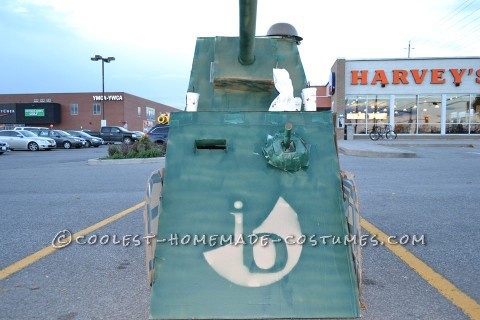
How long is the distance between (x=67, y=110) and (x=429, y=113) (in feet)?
161

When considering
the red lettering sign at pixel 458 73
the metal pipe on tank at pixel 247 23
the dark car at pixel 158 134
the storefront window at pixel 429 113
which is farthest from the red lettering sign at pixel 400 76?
the metal pipe on tank at pixel 247 23

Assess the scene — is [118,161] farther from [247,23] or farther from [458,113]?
[458,113]

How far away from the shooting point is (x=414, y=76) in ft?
104

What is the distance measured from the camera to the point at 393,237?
5332 mm

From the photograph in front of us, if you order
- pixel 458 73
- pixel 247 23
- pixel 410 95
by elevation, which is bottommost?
pixel 247 23

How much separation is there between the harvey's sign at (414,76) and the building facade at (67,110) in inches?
1415

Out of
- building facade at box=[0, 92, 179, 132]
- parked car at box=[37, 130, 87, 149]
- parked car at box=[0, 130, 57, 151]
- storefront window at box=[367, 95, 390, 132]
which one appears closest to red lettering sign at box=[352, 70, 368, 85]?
storefront window at box=[367, 95, 390, 132]

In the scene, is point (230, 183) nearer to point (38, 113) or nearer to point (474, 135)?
point (474, 135)

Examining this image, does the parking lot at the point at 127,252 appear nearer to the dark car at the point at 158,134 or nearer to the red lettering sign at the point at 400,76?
the dark car at the point at 158,134

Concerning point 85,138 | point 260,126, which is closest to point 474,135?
point 85,138

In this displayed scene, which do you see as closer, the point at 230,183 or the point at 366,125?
the point at 230,183

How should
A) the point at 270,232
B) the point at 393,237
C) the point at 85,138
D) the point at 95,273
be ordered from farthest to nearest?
1. the point at 85,138
2. the point at 393,237
3. the point at 95,273
4. the point at 270,232

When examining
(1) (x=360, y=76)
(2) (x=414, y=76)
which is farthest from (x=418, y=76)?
(1) (x=360, y=76)

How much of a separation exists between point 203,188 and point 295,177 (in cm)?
68
